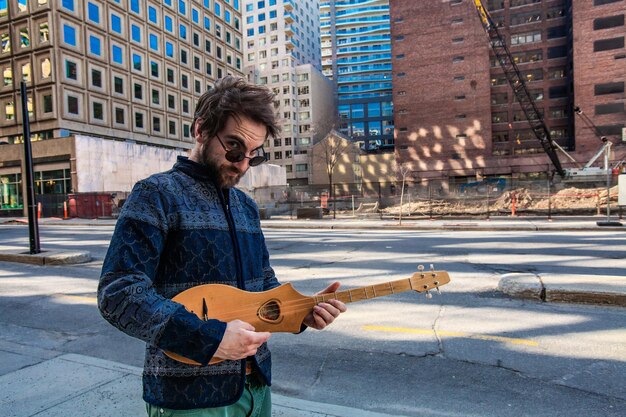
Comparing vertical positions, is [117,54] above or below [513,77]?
below

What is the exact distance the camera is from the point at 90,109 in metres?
40.6

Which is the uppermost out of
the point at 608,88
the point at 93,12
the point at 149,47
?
the point at 93,12

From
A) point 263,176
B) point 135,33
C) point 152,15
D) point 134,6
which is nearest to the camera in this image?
→ point 134,6

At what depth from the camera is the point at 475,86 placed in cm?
6056

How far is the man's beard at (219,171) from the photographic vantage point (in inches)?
69.6

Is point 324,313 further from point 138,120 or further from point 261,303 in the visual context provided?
point 138,120

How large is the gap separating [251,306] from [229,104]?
0.84 metres

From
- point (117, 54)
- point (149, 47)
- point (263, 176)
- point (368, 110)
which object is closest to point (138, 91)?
point (117, 54)

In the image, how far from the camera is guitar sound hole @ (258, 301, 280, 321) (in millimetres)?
1817

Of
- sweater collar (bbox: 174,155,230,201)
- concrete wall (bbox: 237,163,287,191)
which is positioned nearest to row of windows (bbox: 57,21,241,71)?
concrete wall (bbox: 237,163,287,191)

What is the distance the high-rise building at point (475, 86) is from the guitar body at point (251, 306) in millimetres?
60769

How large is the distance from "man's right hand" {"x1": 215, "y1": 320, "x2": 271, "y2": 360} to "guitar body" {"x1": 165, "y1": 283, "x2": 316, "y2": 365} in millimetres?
51

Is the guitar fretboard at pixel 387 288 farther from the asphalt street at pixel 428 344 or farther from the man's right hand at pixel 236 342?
the asphalt street at pixel 428 344

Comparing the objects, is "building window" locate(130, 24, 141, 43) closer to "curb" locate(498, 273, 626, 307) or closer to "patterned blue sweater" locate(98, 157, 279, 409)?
"curb" locate(498, 273, 626, 307)
